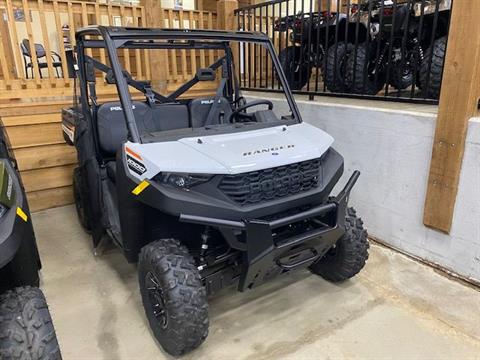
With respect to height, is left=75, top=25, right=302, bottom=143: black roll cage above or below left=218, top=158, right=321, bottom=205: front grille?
above

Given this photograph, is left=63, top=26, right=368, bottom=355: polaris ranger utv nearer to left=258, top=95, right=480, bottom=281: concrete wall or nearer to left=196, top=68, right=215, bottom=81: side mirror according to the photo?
left=196, top=68, right=215, bottom=81: side mirror

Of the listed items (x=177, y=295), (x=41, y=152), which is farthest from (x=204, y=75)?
(x=41, y=152)

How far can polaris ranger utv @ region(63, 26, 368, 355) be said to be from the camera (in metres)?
1.73

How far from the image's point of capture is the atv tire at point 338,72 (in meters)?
3.61

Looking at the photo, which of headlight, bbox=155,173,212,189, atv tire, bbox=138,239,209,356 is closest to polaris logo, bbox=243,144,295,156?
headlight, bbox=155,173,212,189

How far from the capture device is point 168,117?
2.62 metres

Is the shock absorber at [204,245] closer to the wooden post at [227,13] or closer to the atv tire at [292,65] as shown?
the atv tire at [292,65]

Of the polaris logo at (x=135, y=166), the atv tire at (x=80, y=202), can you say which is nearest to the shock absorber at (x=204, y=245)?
the polaris logo at (x=135, y=166)

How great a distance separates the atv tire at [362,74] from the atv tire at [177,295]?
2.20 m

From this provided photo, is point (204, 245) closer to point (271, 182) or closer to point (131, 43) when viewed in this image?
point (271, 182)

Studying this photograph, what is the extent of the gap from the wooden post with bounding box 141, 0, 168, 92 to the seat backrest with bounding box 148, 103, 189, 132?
1781 millimetres

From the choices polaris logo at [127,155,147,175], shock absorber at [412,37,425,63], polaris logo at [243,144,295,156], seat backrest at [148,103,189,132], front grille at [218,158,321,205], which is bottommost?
front grille at [218,158,321,205]

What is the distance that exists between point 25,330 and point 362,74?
314 centimetres

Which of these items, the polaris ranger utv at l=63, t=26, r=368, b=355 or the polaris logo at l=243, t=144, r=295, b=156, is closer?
the polaris ranger utv at l=63, t=26, r=368, b=355
